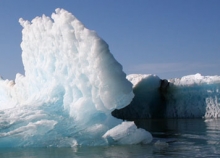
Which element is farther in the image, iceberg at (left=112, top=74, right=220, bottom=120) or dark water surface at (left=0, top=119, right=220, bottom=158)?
iceberg at (left=112, top=74, right=220, bottom=120)

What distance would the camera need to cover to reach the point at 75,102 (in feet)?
39.8

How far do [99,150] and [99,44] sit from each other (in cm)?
297

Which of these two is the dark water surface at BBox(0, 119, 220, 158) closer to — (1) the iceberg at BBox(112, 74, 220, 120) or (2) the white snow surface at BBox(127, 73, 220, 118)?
(2) the white snow surface at BBox(127, 73, 220, 118)

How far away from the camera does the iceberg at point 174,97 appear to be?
2584 centimetres

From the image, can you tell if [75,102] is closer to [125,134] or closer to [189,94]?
[125,134]

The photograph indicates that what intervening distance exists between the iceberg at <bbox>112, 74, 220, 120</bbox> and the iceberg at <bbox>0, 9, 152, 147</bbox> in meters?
14.0

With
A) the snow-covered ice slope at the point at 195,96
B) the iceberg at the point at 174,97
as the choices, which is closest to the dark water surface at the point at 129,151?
the snow-covered ice slope at the point at 195,96

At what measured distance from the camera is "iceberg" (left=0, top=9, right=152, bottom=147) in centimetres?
1121

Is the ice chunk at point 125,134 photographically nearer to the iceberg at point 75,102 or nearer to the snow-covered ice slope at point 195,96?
the iceberg at point 75,102

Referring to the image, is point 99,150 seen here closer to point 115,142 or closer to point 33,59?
point 115,142

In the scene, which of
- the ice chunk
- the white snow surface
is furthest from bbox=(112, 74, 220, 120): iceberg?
the ice chunk

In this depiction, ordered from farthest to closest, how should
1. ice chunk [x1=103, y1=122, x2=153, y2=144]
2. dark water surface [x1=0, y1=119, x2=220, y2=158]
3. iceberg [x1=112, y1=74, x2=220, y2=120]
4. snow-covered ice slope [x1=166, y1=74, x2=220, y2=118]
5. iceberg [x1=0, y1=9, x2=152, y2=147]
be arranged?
iceberg [x1=112, y1=74, x2=220, y2=120]
snow-covered ice slope [x1=166, y1=74, x2=220, y2=118]
ice chunk [x1=103, y1=122, x2=153, y2=144]
iceberg [x1=0, y1=9, x2=152, y2=147]
dark water surface [x1=0, y1=119, x2=220, y2=158]

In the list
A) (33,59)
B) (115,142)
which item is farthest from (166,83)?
(115,142)

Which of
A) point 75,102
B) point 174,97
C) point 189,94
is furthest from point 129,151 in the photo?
point 174,97
